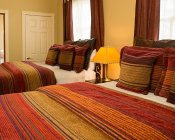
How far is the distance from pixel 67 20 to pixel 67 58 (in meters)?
1.55

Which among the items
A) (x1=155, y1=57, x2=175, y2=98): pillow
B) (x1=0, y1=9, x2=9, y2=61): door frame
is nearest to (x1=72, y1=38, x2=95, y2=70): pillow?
(x1=155, y1=57, x2=175, y2=98): pillow

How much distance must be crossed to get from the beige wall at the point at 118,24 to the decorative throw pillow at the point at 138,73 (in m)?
1.03

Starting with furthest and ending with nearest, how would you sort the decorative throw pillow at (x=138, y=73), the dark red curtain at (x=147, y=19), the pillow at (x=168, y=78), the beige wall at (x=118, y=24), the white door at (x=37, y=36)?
the white door at (x=37, y=36) → the beige wall at (x=118, y=24) → the dark red curtain at (x=147, y=19) → the decorative throw pillow at (x=138, y=73) → the pillow at (x=168, y=78)

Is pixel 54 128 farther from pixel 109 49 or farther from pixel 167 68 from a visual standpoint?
pixel 109 49

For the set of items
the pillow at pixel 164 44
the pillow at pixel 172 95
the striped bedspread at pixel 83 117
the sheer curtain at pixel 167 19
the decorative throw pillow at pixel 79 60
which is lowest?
the striped bedspread at pixel 83 117

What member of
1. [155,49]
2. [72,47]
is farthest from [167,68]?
[72,47]

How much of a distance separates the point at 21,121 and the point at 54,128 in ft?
0.77

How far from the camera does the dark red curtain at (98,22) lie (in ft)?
12.0

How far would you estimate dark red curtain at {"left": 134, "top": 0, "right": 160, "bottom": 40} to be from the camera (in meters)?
2.69

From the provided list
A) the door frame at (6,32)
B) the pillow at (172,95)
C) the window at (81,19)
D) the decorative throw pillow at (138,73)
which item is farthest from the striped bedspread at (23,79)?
the door frame at (6,32)

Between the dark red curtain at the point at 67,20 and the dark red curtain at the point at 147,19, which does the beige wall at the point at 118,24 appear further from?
the dark red curtain at the point at 67,20

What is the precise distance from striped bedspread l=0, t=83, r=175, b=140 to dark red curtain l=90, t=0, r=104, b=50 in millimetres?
1895

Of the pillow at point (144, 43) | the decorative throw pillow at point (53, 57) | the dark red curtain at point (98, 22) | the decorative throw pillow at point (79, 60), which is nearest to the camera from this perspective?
the pillow at point (144, 43)

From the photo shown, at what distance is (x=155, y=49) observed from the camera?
224 centimetres
